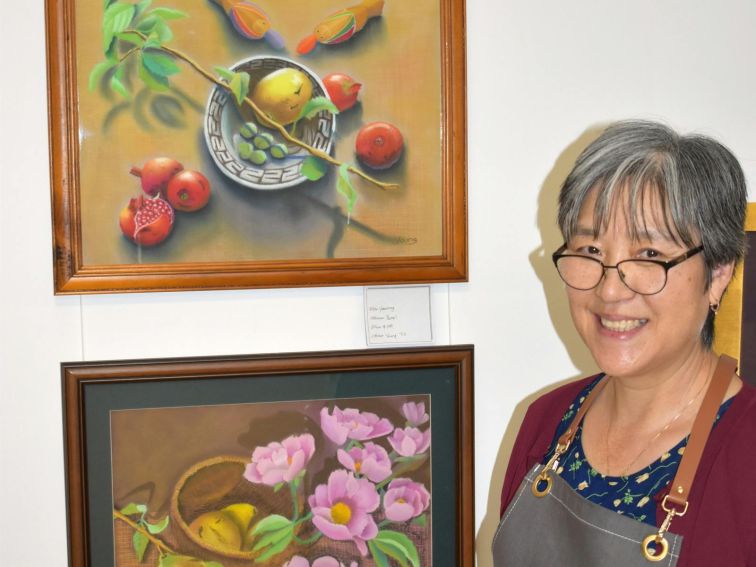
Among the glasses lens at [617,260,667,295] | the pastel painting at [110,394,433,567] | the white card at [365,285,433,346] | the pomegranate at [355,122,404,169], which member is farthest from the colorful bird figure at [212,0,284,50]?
the glasses lens at [617,260,667,295]

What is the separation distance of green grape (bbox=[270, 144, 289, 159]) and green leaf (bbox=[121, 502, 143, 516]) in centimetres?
63

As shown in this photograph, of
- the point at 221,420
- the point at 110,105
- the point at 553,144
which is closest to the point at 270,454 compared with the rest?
the point at 221,420

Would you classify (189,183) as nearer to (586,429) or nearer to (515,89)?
(515,89)

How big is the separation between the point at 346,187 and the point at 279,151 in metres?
0.13

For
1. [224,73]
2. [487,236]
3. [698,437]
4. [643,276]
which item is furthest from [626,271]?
[224,73]

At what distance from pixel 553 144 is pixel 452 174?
7.9 inches

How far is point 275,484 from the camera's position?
1.45 m

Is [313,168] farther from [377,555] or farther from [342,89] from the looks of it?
[377,555]

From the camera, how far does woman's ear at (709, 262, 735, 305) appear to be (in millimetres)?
950

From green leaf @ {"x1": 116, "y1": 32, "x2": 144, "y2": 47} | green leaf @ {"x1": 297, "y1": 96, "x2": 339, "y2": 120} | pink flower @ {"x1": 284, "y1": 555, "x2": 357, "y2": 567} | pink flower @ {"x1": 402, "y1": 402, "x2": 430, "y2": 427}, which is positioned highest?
green leaf @ {"x1": 116, "y1": 32, "x2": 144, "y2": 47}

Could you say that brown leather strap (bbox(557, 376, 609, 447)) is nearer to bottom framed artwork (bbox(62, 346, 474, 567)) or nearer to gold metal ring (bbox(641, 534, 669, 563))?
gold metal ring (bbox(641, 534, 669, 563))

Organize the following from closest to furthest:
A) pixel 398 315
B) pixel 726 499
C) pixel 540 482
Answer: pixel 726 499, pixel 540 482, pixel 398 315

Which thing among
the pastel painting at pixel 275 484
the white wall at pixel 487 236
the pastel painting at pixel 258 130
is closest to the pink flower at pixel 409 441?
the pastel painting at pixel 275 484

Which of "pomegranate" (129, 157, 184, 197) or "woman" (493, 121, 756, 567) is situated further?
"pomegranate" (129, 157, 184, 197)
